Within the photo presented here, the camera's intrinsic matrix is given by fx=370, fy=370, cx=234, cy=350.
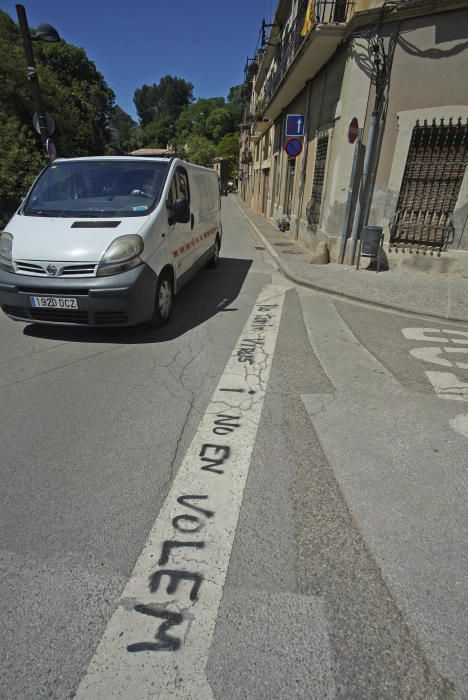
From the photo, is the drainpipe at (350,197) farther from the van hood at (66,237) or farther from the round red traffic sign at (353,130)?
the van hood at (66,237)

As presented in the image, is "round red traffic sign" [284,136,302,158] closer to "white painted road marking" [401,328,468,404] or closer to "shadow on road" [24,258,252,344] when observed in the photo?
"shadow on road" [24,258,252,344]

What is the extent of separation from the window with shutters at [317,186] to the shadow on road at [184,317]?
3.51m

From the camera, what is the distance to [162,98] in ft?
422

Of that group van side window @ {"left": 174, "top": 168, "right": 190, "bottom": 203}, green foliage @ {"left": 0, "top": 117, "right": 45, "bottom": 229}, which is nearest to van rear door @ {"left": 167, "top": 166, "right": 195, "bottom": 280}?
van side window @ {"left": 174, "top": 168, "right": 190, "bottom": 203}

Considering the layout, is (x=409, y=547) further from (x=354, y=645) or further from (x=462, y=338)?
(x=462, y=338)

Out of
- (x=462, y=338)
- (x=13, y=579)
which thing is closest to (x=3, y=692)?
(x=13, y=579)

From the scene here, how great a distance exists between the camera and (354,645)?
1539 millimetres

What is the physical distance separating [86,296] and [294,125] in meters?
9.09

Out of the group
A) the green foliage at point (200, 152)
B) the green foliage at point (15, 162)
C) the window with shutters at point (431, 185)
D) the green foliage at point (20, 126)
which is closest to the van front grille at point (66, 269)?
the window with shutters at point (431, 185)

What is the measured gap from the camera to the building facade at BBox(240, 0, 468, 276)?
277 inches

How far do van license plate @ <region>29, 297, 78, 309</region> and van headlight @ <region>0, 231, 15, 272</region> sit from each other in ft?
1.56

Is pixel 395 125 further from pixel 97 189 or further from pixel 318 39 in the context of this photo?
pixel 97 189

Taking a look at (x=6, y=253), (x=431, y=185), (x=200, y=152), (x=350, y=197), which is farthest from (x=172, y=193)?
(x=200, y=152)

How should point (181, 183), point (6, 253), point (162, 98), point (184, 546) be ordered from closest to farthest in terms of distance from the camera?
1. point (184, 546)
2. point (6, 253)
3. point (181, 183)
4. point (162, 98)
